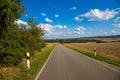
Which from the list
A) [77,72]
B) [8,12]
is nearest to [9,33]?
[8,12]

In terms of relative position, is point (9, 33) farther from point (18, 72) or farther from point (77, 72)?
point (77, 72)

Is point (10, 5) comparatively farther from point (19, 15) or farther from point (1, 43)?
point (1, 43)

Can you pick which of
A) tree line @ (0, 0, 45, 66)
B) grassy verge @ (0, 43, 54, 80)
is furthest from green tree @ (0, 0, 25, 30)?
grassy verge @ (0, 43, 54, 80)

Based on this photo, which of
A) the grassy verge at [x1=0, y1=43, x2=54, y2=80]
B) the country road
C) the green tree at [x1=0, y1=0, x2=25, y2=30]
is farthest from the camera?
the green tree at [x1=0, y1=0, x2=25, y2=30]

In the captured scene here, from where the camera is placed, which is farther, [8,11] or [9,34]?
[9,34]

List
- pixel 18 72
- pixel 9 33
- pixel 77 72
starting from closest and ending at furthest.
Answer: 1. pixel 77 72
2. pixel 18 72
3. pixel 9 33

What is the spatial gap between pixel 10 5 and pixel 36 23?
2990 centimetres

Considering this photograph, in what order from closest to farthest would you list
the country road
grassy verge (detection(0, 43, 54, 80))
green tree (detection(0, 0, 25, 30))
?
1. the country road
2. grassy verge (detection(0, 43, 54, 80))
3. green tree (detection(0, 0, 25, 30))

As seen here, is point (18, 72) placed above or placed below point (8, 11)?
below

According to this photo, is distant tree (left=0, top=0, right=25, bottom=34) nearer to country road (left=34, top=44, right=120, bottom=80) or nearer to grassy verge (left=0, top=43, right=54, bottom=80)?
grassy verge (left=0, top=43, right=54, bottom=80)

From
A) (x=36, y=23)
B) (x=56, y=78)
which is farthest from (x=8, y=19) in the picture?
(x=36, y=23)

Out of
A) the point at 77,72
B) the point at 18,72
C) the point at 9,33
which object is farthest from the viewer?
the point at 9,33

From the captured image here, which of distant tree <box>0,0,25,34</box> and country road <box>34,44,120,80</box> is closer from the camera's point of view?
country road <box>34,44,120,80</box>

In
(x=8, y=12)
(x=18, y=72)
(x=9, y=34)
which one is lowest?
(x=18, y=72)
